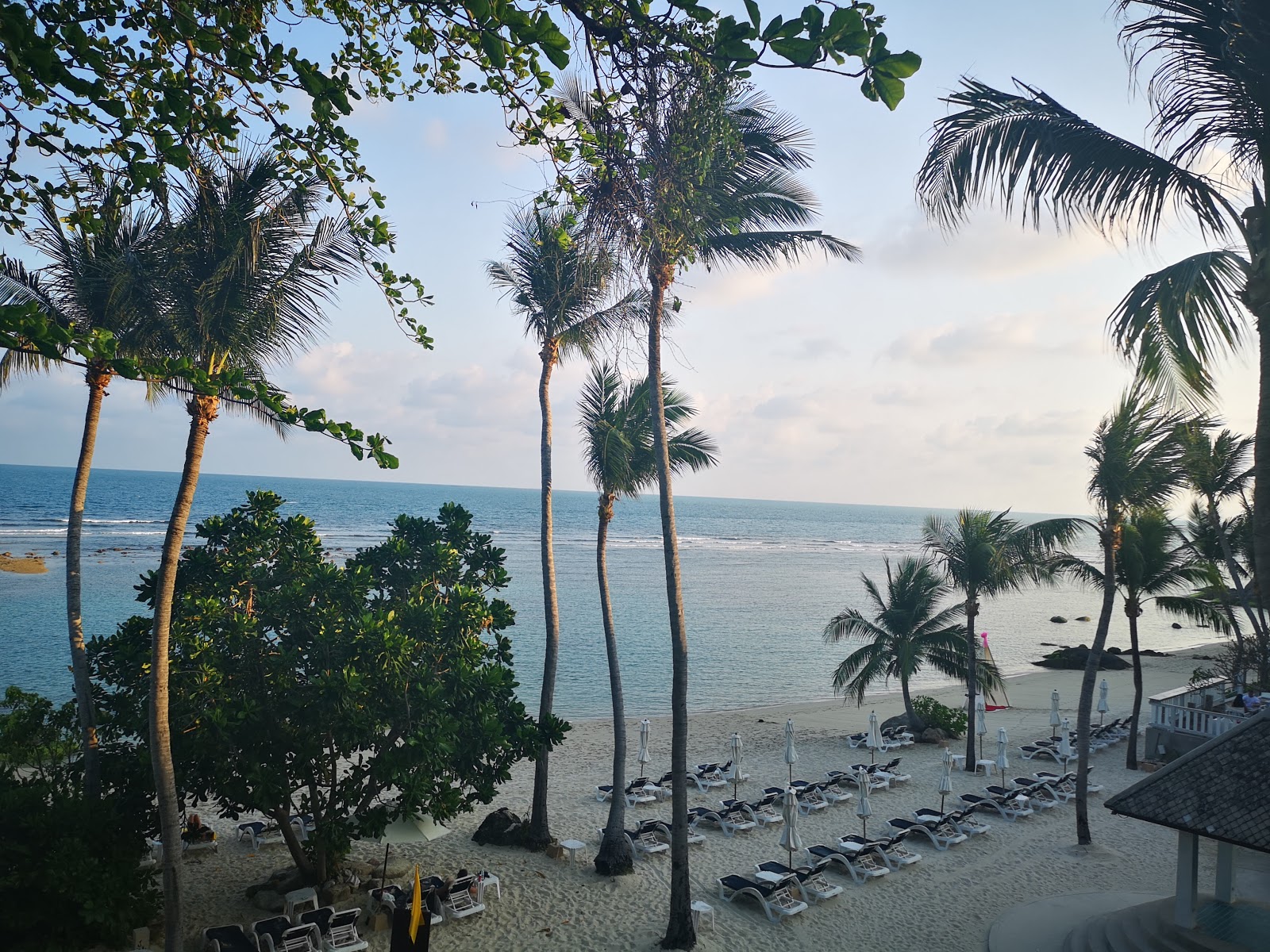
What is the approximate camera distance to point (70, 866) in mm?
8711

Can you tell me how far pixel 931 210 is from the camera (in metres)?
6.55

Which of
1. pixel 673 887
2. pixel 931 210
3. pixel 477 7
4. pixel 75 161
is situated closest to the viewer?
pixel 477 7

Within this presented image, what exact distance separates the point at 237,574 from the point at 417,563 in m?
2.53

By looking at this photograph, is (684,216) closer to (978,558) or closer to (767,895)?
(767,895)

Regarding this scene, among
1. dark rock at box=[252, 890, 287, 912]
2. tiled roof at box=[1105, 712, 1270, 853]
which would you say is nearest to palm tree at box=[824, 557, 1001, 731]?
tiled roof at box=[1105, 712, 1270, 853]

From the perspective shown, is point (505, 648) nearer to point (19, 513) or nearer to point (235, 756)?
point (235, 756)

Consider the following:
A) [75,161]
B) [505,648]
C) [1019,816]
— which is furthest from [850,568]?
[75,161]

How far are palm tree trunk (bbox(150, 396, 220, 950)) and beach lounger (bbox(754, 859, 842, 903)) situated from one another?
8.39 metres

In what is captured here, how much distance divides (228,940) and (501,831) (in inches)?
215

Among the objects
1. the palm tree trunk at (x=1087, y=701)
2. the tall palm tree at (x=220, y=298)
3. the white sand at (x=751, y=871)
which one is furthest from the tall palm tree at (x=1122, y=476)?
the tall palm tree at (x=220, y=298)

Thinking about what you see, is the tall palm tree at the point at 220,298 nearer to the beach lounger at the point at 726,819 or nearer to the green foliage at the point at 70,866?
the green foliage at the point at 70,866

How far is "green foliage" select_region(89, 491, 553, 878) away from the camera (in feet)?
31.9

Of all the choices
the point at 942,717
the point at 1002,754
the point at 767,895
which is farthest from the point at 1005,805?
the point at 942,717

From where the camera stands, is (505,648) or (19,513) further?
(19,513)
